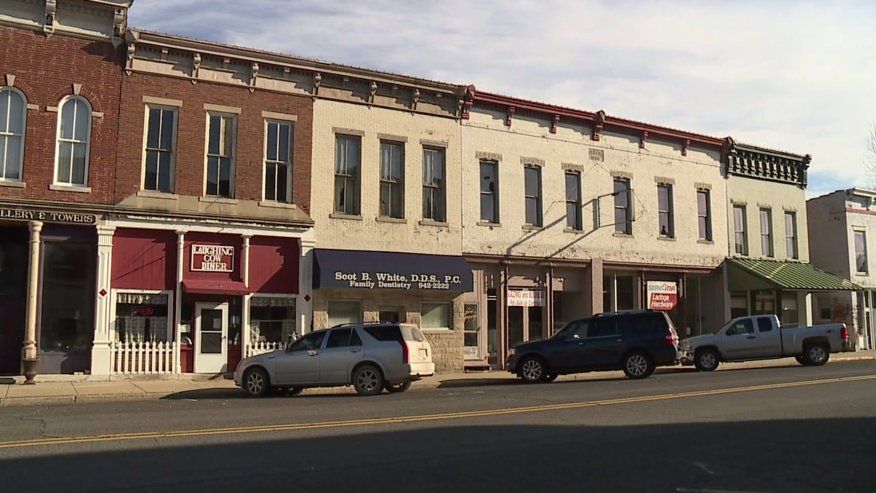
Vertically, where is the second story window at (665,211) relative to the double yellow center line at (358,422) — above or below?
above

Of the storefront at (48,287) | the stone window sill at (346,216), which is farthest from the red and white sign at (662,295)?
the storefront at (48,287)

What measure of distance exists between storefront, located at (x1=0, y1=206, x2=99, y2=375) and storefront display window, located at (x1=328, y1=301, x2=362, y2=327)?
647 centimetres

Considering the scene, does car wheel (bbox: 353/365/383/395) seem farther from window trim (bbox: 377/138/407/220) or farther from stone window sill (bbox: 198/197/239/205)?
window trim (bbox: 377/138/407/220)

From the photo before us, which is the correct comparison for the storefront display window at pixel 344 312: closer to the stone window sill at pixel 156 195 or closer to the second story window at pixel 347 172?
the second story window at pixel 347 172

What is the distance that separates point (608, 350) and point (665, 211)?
1127cm

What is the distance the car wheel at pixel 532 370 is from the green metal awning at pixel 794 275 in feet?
43.7

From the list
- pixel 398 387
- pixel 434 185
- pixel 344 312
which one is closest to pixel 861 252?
pixel 434 185

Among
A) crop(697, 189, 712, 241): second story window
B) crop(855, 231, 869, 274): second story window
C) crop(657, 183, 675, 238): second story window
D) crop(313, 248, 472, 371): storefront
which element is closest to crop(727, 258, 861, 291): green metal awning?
crop(697, 189, 712, 241): second story window

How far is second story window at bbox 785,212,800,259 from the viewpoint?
3297cm

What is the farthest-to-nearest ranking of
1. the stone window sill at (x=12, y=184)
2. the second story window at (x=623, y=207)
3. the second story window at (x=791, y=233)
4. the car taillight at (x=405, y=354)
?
the second story window at (x=791, y=233)
the second story window at (x=623, y=207)
the stone window sill at (x=12, y=184)
the car taillight at (x=405, y=354)

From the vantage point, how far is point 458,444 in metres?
9.16

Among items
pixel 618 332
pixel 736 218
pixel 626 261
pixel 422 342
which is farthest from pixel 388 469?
pixel 736 218

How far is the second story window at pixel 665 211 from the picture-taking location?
28953mm

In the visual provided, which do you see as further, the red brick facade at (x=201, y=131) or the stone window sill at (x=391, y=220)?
the stone window sill at (x=391, y=220)
